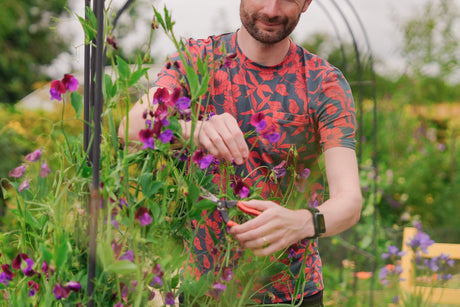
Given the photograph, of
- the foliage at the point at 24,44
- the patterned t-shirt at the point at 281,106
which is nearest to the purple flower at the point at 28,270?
the patterned t-shirt at the point at 281,106

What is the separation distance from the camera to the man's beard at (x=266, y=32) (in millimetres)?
1256

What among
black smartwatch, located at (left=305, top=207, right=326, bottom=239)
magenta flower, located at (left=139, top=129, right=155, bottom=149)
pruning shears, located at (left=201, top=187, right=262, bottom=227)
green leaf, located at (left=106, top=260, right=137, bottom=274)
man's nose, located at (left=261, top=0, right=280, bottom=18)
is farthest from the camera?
man's nose, located at (left=261, top=0, right=280, bottom=18)

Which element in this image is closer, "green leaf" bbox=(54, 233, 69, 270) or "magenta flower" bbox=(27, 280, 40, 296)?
"green leaf" bbox=(54, 233, 69, 270)

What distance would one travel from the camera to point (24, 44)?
11.6m

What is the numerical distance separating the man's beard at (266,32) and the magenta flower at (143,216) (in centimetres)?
71

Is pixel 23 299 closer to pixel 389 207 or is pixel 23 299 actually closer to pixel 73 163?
pixel 73 163

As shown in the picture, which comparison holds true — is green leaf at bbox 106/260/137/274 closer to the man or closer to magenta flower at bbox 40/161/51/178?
magenta flower at bbox 40/161/51/178

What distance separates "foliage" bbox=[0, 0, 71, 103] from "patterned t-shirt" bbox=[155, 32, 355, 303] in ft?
32.9

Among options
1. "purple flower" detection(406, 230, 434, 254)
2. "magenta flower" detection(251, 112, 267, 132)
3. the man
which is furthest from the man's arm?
"purple flower" detection(406, 230, 434, 254)

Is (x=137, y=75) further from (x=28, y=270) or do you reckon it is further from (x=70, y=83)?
(x=28, y=270)

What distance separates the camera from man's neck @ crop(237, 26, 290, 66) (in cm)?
140

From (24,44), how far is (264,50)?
11539mm

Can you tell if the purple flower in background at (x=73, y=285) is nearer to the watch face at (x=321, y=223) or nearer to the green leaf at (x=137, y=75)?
the green leaf at (x=137, y=75)

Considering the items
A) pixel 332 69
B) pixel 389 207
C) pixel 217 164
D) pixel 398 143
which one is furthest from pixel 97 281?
pixel 398 143
